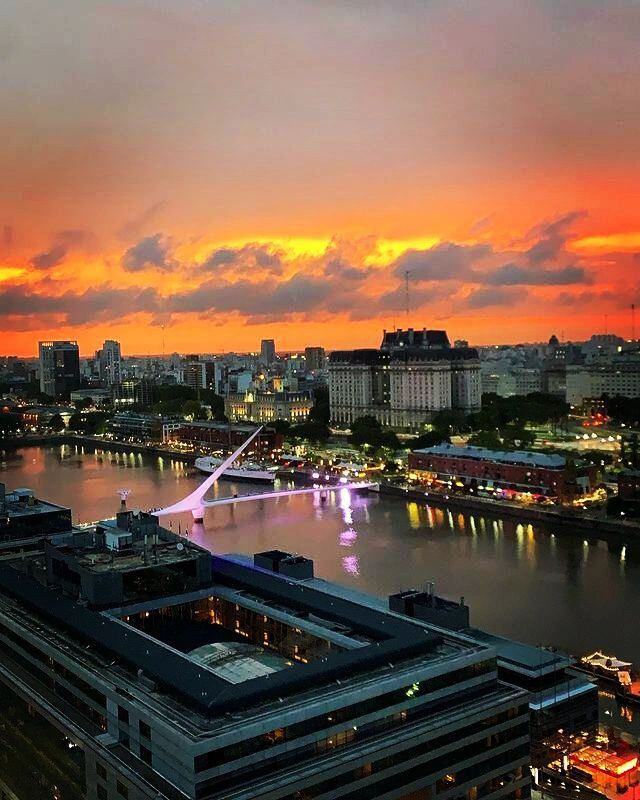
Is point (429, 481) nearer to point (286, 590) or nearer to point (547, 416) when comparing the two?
point (547, 416)

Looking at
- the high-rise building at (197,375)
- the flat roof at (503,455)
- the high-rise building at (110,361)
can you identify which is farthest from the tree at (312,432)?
the high-rise building at (110,361)

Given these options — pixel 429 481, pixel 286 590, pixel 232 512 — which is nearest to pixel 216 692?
pixel 286 590

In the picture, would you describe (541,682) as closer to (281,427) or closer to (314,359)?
(281,427)

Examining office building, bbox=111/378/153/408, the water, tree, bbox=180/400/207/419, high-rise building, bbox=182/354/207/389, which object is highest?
high-rise building, bbox=182/354/207/389

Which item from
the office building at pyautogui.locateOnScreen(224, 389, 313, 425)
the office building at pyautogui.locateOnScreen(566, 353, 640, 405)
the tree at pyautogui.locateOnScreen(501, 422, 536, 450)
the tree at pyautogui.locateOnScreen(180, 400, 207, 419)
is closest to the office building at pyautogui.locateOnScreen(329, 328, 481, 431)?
the office building at pyautogui.locateOnScreen(224, 389, 313, 425)

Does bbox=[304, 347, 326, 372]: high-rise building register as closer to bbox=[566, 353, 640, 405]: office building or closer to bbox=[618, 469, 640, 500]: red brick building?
bbox=[566, 353, 640, 405]: office building

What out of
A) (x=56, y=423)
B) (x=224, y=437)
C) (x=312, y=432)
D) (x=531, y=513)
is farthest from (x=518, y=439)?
(x=56, y=423)
